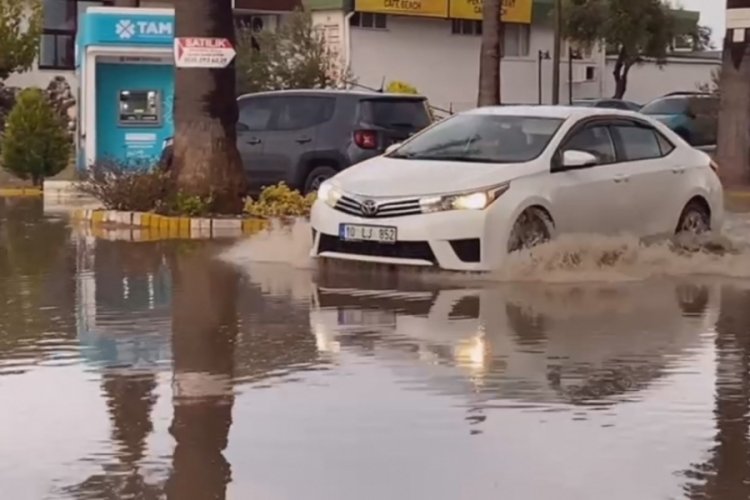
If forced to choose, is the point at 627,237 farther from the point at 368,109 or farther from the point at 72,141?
the point at 72,141

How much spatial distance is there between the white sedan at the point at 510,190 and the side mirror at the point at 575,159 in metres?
0.01

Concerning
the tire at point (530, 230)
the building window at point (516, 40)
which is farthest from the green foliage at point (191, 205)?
the building window at point (516, 40)

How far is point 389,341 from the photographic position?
9.52m

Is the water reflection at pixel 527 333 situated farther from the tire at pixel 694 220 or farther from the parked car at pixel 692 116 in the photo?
the parked car at pixel 692 116

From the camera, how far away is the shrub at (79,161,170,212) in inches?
701

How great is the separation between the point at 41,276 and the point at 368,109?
27.0 feet

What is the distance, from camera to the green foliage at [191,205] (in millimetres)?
17234

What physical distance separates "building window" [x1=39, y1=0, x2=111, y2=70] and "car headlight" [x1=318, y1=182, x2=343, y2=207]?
3567cm

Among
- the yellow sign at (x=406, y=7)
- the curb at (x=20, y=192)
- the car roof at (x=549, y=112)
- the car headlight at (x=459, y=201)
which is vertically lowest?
the curb at (x=20, y=192)

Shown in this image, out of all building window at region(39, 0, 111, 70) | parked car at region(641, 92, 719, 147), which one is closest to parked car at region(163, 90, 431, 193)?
parked car at region(641, 92, 719, 147)

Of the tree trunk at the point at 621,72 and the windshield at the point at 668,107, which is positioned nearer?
the windshield at the point at 668,107

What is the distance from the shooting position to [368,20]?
49.7m

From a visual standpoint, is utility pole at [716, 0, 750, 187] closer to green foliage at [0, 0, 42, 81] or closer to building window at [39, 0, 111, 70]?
green foliage at [0, 0, 42, 81]

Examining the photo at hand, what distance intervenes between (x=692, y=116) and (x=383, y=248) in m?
26.2
